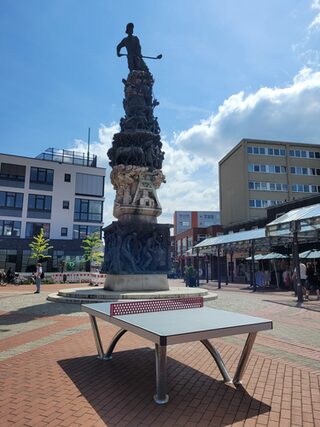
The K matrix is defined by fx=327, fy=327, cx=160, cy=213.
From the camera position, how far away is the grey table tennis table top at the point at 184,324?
3865 mm

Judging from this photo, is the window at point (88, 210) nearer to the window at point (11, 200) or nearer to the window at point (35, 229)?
the window at point (35, 229)

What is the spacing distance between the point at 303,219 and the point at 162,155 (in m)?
7.76

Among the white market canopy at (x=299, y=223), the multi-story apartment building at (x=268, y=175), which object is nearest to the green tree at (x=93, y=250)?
the multi-story apartment building at (x=268, y=175)

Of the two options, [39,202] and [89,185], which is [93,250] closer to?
[39,202]

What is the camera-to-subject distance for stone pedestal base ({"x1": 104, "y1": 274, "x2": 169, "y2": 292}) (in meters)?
14.6

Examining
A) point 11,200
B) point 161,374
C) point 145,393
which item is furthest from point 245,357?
point 11,200

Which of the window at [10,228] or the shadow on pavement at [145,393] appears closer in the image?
the shadow on pavement at [145,393]

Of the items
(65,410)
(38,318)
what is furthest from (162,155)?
(65,410)

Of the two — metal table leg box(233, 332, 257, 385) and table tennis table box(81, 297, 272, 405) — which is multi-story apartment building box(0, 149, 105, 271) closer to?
table tennis table box(81, 297, 272, 405)

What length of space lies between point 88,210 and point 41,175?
8.14 m

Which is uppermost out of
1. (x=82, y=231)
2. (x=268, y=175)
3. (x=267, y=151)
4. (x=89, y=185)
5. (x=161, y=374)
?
(x=267, y=151)

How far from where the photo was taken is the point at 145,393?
14.2 ft

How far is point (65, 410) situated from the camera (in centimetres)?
382

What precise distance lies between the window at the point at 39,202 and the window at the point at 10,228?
2.97 metres
